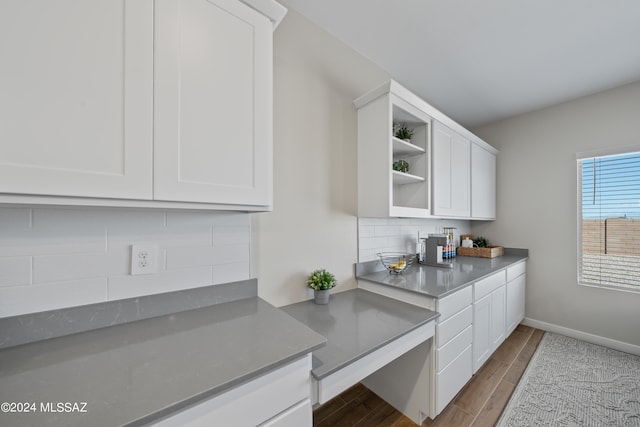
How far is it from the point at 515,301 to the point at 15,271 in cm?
362

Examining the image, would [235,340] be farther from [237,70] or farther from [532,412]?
[532,412]

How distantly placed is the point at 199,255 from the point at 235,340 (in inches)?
19.1

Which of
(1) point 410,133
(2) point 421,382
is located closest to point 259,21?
(1) point 410,133

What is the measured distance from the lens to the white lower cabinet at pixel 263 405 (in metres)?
0.63

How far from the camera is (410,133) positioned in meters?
2.03

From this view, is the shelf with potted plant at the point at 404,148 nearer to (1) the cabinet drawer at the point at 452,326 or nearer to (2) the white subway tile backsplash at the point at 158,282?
(1) the cabinet drawer at the point at 452,326

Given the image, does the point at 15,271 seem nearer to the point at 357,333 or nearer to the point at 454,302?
the point at 357,333

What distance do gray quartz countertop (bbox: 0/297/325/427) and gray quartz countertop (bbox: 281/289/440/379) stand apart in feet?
0.58

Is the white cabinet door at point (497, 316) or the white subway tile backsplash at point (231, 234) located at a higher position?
the white subway tile backsplash at point (231, 234)

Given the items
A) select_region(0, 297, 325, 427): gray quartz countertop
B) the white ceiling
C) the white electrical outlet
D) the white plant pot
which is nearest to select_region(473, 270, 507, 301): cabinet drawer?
the white plant pot

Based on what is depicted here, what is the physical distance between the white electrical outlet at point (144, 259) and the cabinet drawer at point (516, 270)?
2.90 meters

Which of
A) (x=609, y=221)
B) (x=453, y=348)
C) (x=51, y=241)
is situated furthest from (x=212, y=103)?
(x=609, y=221)

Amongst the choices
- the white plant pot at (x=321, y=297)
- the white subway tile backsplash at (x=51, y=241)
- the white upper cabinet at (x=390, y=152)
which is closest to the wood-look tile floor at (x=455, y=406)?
the white plant pot at (x=321, y=297)

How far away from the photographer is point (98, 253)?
0.94 m
